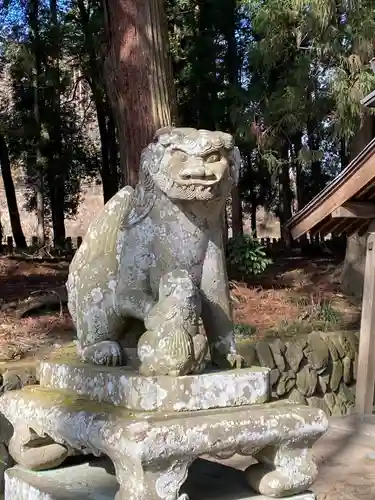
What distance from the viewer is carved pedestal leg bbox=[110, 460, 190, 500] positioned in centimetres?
195

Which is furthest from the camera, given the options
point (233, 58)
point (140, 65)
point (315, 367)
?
point (233, 58)

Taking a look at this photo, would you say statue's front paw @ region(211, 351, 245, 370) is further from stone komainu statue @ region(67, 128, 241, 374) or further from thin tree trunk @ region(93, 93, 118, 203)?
thin tree trunk @ region(93, 93, 118, 203)

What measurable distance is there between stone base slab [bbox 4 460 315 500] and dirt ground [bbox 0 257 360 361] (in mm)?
4015

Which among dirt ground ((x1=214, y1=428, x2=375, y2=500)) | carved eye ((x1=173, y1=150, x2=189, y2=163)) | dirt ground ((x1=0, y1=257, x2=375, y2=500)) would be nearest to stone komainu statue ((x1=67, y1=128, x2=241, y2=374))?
carved eye ((x1=173, y1=150, x2=189, y2=163))

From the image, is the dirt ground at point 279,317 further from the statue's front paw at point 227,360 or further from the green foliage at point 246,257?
the statue's front paw at point 227,360

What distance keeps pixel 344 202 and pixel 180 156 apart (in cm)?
483

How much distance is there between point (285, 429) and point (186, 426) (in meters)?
0.34

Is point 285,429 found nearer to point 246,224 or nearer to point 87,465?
point 87,465

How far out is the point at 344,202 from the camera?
272 inches

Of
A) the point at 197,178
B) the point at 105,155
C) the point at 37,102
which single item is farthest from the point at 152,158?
the point at 105,155

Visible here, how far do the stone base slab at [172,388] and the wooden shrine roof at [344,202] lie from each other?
14.6 ft

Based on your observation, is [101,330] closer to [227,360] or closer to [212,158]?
[227,360]

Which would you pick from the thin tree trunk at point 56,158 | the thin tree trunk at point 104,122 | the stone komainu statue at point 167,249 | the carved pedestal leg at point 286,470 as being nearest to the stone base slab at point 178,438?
the carved pedestal leg at point 286,470

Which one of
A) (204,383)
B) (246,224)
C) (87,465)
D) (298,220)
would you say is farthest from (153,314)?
(246,224)
